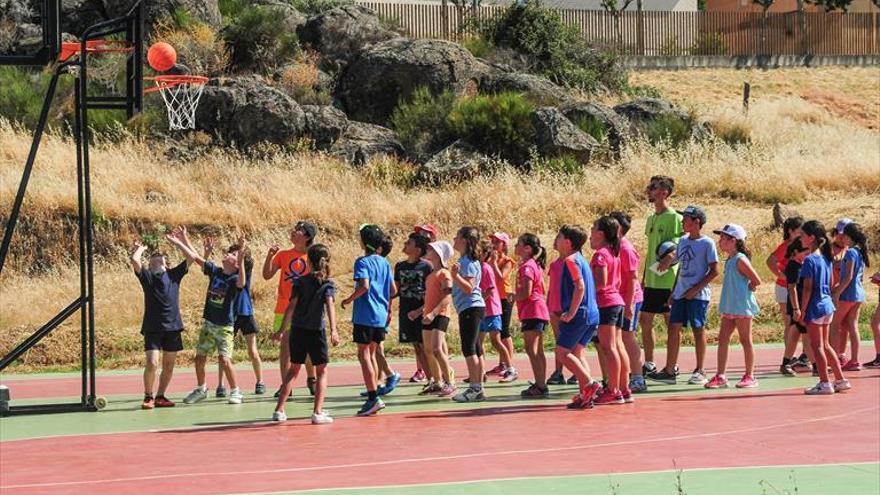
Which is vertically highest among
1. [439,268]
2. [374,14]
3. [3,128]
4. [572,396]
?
[374,14]

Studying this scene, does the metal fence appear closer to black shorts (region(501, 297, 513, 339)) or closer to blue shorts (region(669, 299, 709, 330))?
black shorts (region(501, 297, 513, 339))

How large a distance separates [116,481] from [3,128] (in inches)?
993

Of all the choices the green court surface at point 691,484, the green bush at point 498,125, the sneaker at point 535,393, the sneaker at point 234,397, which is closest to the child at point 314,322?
the sneaker at point 234,397

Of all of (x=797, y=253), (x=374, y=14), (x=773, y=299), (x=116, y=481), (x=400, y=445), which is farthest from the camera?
(x=374, y=14)

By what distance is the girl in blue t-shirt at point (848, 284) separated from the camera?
52.5ft

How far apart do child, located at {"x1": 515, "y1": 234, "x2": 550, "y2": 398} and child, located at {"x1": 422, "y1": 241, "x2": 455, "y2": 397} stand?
90 cm

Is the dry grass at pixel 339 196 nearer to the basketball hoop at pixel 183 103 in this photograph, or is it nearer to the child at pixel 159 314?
the basketball hoop at pixel 183 103

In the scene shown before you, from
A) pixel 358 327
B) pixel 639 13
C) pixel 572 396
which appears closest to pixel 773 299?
pixel 572 396

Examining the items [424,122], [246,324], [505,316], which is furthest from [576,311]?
[424,122]

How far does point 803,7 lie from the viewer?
57000mm

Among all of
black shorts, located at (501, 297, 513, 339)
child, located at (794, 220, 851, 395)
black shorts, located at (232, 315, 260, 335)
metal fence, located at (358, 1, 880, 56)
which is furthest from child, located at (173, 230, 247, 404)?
metal fence, located at (358, 1, 880, 56)

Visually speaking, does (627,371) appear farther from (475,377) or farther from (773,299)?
(773,299)

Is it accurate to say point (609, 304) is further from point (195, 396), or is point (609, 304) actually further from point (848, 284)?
point (195, 396)

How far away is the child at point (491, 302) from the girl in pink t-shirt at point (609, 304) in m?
1.49
